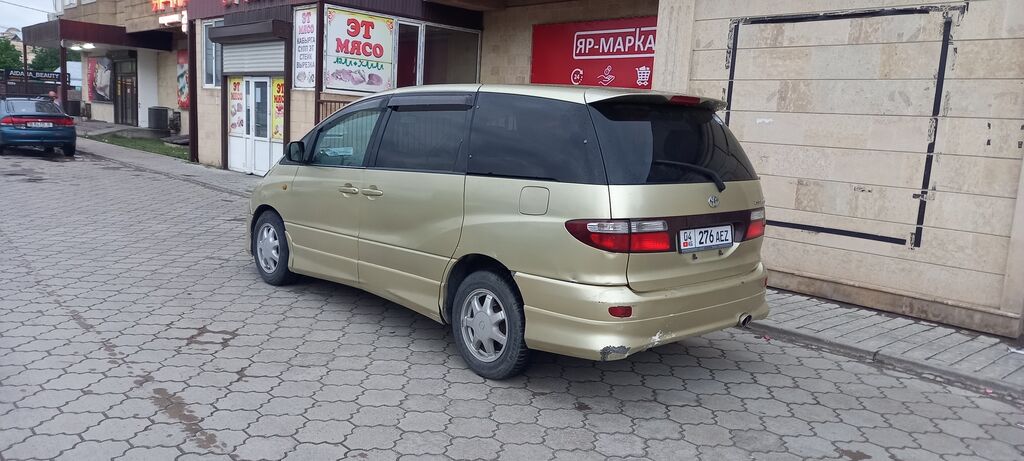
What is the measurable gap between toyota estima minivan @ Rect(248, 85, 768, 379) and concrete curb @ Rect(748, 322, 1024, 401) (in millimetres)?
1212

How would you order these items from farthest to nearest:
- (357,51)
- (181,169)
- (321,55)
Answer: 1. (181,169)
2. (357,51)
3. (321,55)

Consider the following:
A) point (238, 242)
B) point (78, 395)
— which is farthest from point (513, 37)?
point (78, 395)

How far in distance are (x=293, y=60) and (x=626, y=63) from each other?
6.58 m

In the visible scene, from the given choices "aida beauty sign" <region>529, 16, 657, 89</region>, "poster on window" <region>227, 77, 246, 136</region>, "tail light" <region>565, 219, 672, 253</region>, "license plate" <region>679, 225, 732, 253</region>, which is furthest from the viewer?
"poster on window" <region>227, 77, 246, 136</region>

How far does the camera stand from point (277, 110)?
572 inches

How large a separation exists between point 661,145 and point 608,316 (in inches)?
41.5

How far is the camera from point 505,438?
12.0ft

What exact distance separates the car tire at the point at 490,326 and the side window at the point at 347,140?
155 centimetres

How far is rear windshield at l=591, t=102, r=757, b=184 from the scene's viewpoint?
3.89 meters

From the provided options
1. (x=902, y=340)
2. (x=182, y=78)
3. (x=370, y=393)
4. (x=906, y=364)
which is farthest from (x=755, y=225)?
(x=182, y=78)

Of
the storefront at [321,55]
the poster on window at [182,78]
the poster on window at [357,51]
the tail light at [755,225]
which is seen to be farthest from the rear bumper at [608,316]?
the poster on window at [182,78]

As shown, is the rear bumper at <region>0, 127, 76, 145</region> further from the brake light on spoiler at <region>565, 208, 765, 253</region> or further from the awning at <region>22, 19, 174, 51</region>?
the brake light on spoiler at <region>565, 208, 765, 253</region>

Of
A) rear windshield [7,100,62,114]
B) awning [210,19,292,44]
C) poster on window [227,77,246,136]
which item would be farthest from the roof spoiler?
rear windshield [7,100,62,114]

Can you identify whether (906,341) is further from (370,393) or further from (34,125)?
(34,125)
